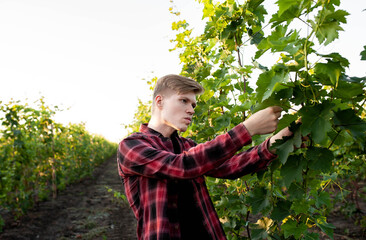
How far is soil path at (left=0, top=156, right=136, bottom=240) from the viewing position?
5.30 meters

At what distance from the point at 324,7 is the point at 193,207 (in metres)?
1.05

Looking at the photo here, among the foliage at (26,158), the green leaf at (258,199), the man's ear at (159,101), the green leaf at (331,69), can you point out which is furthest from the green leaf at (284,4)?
the foliage at (26,158)

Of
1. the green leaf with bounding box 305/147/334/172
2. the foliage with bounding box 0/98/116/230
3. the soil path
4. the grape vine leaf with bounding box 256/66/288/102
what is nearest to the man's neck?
the grape vine leaf with bounding box 256/66/288/102

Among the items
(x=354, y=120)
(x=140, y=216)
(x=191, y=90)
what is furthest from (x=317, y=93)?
(x=140, y=216)

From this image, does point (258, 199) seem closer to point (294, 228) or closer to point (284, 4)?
point (294, 228)

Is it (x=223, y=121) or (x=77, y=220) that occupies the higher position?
(x=223, y=121)

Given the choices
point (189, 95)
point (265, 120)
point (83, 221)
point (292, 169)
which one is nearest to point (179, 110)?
point (189, 95)

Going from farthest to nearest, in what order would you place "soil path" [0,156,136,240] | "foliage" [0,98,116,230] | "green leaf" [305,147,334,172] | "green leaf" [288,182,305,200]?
1. "foliage" [0,98,116,230]
2. "soil path" [0,156,136,240]
3. "green leaf" [288,182,305,200]
4. "green leaf" [305,147,334,172]

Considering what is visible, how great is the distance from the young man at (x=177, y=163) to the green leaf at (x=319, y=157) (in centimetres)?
12

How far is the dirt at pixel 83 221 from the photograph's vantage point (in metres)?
5.13

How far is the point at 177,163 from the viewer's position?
4.35 feet

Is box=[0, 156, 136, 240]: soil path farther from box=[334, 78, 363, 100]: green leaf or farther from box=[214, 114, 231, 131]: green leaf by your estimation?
box=[334, 78, 363, 100]: green leaf

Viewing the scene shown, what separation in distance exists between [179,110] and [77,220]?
5466mm

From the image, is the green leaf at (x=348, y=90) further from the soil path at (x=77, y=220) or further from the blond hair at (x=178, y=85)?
the soil path at (x=77, y=220)
